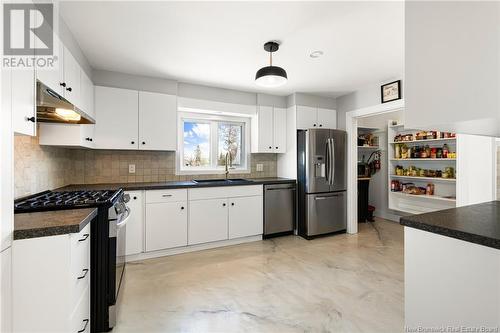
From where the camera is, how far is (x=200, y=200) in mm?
3180

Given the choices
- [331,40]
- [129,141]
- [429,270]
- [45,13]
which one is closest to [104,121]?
[129,141]

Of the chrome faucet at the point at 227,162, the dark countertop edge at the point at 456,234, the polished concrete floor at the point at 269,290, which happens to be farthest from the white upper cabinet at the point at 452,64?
the chrome faucet at the point at 227,162

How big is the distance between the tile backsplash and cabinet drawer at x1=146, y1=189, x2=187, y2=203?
552mm

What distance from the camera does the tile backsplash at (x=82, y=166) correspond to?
193 centimetres

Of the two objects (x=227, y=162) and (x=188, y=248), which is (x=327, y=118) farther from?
(x=188, y=248)

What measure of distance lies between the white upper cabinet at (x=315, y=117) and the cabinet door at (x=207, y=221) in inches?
71.0

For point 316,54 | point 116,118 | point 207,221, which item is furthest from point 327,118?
point 116,118

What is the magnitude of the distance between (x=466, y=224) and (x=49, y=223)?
199cm

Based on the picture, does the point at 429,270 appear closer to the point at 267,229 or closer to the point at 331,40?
the point at 331,40

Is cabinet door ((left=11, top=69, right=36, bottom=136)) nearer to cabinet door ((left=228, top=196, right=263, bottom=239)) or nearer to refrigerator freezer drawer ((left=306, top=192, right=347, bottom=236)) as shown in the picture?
cabinet door ((left=228, top=196, right=263, bottom=239))

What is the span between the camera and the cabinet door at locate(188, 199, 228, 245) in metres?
3.14

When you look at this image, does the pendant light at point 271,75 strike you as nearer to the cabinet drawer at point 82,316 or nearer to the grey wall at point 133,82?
the grey wall at point 133,82

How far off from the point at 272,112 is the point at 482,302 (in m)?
3.46

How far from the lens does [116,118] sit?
298 centimetres
